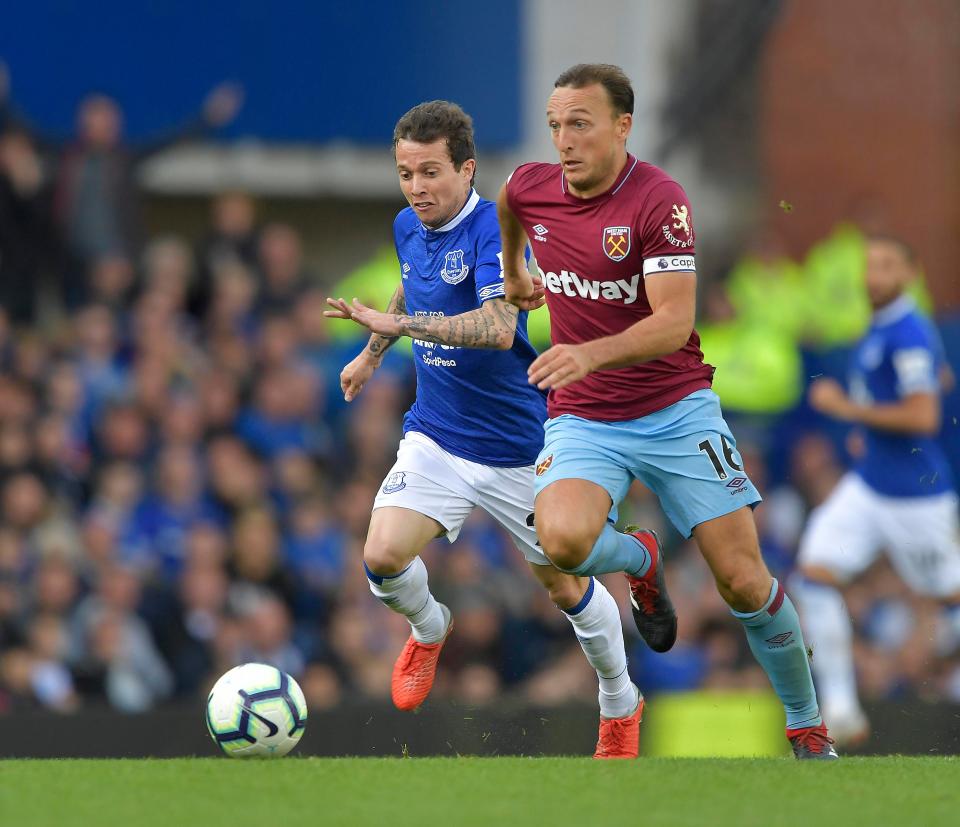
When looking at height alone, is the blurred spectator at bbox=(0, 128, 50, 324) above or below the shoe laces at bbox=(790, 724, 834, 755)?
above

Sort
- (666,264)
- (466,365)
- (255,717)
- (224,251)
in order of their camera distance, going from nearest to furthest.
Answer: (666,264) < (255,717) < (466,365) < (224,251)

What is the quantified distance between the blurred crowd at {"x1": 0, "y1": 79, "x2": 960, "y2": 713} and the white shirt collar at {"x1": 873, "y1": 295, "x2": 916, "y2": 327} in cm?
249

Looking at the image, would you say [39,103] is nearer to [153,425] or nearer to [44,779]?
[153,425]

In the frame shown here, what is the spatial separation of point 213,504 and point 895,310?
4136 millimetres

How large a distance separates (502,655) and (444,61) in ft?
18.1

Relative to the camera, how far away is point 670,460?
6.32 meters

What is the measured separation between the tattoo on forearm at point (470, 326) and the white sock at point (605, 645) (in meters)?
1.10

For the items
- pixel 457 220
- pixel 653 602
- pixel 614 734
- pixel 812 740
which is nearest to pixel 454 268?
pixel 457 220

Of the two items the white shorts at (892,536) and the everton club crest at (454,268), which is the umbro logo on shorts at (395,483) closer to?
the everton club crest at (454,268)

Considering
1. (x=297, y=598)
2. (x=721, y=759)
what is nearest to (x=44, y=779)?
(x=721, y=759)

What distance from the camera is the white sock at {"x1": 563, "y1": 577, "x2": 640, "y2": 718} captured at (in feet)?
22.7

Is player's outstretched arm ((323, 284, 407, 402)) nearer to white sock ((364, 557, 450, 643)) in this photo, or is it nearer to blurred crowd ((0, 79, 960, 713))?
white sock ((364, 557, 450, 643))

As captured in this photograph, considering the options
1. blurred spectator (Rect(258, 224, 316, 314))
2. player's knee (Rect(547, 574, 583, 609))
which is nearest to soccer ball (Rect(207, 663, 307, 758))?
player's knee (Rect(547, 574, 583, 609))

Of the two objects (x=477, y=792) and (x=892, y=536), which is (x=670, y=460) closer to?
(x=477, y=792)
